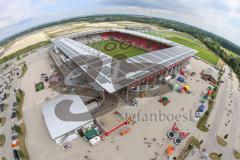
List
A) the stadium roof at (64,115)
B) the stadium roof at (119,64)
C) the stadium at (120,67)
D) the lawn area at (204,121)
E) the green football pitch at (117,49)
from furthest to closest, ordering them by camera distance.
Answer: the green football pitch at (117,49), the stadium at (120,67), the stadium roof at (119,64), the lawn area at (204,121), the stadium roof at (64,115)

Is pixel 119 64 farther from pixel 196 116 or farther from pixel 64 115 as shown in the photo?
pixel 196 116

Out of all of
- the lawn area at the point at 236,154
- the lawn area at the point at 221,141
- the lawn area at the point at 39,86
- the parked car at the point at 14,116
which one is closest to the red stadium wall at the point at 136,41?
the lawn area at the point at 221,141

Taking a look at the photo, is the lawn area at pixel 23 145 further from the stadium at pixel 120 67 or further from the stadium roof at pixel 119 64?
the stadium roof at pixel 119 64

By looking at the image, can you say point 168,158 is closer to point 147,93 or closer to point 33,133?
point 147,93

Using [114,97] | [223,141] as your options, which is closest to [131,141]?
[114,97]

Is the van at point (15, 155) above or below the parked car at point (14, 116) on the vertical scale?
below

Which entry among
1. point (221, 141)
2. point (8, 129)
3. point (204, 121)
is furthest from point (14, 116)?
point (221, 141)
